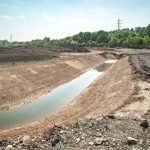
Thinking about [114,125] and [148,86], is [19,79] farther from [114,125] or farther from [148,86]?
[114,125]

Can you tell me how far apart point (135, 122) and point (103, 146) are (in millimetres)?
3862

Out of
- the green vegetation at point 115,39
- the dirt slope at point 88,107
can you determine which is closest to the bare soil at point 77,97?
the dirt slope at point 88,107

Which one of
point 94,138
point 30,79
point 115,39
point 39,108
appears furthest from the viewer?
point 115,39

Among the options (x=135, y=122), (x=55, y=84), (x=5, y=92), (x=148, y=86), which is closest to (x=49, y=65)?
(x=55, y=84)

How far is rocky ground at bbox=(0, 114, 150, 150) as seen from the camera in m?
14.5

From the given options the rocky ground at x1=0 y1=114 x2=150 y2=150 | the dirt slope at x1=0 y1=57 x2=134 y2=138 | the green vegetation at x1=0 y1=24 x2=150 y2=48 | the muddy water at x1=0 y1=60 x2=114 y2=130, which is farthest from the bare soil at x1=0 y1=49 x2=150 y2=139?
the green vegetation at x1=0 y1=24 x2=150 y2=48

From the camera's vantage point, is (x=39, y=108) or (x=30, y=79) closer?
(x=39, y=108)

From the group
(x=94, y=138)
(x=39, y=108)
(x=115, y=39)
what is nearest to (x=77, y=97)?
(x=39, y=108)

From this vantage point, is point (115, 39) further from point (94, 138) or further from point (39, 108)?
point (94, 138)

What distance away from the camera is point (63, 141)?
15.0 m

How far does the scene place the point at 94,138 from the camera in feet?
49.8

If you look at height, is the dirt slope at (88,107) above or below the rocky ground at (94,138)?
below

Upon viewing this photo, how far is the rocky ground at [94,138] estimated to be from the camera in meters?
14.5

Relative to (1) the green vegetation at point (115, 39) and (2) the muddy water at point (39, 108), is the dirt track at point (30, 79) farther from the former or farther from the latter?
(1) the green vegetation at point (115, 39)
